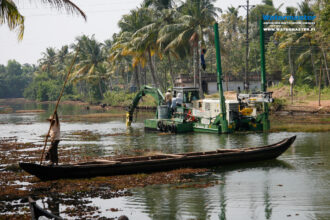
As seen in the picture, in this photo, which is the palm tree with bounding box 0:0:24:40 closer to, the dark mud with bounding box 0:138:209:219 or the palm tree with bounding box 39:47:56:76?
the dark mud with bounding box 0:138:209:219

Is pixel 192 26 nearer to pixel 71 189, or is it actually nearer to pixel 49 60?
pixel 71 189

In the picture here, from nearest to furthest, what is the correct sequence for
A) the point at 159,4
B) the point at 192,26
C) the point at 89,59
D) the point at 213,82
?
the point at 192,26 < the point at 159,4 < the point at 213,82 < the point at 89,59

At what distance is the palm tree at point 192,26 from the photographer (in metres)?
48.3

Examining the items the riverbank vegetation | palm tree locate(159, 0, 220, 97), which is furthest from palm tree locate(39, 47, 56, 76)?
palm tree locate(159, 0, 220, 97)

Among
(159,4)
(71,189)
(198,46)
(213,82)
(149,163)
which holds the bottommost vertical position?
(71,189)

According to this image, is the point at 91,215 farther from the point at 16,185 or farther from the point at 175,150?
the point at 175,150

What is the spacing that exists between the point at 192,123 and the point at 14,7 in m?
18.4

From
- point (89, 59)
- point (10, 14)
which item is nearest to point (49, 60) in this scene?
point (89, 59)

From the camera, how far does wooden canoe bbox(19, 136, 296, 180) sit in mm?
15469

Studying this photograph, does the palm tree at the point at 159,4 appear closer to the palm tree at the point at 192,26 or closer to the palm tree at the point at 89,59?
the palm tree at the point at 192,26

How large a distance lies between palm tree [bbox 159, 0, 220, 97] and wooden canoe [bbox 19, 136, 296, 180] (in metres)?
29.1

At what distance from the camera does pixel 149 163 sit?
55.0ft

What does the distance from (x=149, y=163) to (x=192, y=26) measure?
115 ft

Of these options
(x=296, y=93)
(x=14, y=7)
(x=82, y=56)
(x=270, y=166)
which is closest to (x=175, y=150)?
(x=270, y=166)
